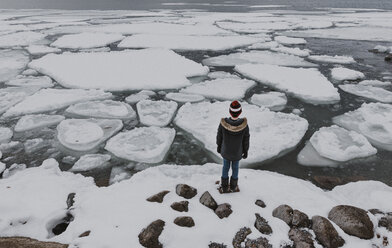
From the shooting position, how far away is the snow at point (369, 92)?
8.64 meters

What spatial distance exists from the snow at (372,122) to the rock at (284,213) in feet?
12.0

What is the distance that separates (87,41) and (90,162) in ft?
48.7

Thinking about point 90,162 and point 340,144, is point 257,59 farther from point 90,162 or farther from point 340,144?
point 90,162

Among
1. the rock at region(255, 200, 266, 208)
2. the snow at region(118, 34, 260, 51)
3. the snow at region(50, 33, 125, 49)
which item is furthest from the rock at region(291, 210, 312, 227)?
the snow at region(50, 33, 125, 49)

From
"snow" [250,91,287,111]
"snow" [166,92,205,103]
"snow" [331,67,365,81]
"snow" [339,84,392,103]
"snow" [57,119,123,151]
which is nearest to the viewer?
"snow" [57,119,123,151]

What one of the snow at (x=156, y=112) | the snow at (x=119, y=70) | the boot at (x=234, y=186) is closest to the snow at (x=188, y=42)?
the snow at (x=119, y=70)

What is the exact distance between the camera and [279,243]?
333 centimetres

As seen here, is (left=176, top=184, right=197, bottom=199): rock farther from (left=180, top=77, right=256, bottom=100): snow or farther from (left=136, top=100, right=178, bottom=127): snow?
(left=180, top=77, right=256, bottom=100): snow

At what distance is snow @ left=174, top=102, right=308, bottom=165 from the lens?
5840 millimetres

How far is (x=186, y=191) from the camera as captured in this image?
414cm

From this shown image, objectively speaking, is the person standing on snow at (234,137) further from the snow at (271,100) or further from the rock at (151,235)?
the snow at (271,100)

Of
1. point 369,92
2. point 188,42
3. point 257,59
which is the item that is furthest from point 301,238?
point 188,42

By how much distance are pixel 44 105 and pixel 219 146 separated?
6.20 m

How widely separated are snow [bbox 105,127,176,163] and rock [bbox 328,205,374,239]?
327cm
